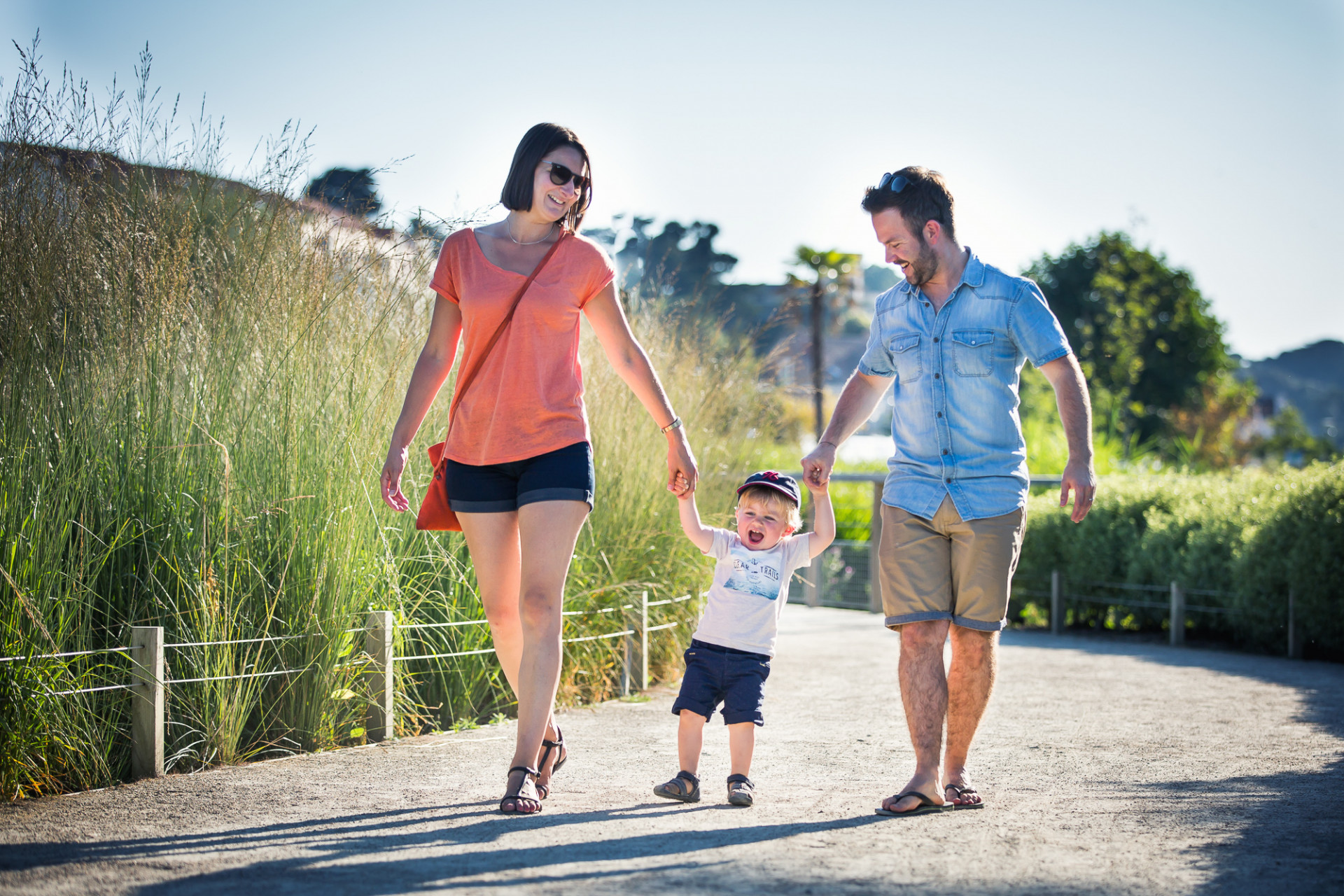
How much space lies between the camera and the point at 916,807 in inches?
122

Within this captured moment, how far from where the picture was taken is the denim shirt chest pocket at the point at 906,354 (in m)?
3.41

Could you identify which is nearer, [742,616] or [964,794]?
[964,794]

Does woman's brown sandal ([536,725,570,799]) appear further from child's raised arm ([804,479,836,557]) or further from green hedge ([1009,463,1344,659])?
green hedge ([1009,463,1344,659])

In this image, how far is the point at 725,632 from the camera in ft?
11.2

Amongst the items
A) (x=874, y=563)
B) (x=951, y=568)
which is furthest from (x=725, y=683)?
(x=874, y=563)

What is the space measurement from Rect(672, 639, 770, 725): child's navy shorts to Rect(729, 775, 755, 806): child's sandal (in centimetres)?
15

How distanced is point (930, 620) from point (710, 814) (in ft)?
2.59

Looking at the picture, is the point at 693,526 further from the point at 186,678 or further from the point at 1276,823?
the point at 1276,823

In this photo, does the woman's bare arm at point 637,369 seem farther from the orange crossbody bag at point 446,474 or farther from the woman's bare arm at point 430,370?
the woman's bare arm at point 430,370

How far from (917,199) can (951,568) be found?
1.03m

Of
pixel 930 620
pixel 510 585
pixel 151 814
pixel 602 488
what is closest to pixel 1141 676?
pixel 602 488

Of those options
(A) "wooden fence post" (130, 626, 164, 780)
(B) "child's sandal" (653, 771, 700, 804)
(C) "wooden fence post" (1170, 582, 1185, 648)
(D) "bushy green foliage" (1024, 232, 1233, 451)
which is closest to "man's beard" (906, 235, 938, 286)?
(B) "child's sandal" (653, 771, 700, 804)

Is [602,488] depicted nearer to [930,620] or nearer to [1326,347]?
[930,620]

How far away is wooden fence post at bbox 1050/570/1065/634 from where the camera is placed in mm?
9930
